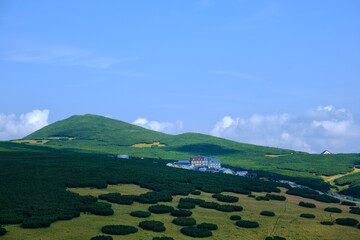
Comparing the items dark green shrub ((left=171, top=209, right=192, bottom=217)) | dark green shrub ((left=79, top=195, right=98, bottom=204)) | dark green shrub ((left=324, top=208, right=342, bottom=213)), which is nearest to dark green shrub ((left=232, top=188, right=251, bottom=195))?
dark green shrub ((left=324, top=208, right=342, bottom=213))

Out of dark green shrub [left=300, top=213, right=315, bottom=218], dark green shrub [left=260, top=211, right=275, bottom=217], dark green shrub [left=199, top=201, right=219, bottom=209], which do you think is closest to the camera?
dark green shrub [left=260, top=211, right=275, bottom=217]

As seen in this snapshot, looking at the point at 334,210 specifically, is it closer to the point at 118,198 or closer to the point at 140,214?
the point at 140,214

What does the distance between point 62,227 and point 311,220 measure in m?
40.7

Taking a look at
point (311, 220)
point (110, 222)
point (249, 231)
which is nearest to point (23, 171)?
point (110, 222)

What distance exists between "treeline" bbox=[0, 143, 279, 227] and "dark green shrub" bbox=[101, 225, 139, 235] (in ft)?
22.3

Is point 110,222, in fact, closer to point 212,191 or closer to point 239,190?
point 212,191

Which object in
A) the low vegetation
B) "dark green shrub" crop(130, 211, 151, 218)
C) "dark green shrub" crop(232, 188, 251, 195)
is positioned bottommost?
the low vegetation

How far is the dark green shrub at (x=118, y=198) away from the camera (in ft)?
200

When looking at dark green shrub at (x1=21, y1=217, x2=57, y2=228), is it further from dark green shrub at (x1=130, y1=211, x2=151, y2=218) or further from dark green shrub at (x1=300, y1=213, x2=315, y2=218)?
dark green shrub at (x1=300, y1=213, x2=315, y2=218)

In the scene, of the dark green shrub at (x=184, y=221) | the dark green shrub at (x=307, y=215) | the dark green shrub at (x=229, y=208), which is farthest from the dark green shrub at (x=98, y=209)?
the dark green shrub at (x=307, y=215)

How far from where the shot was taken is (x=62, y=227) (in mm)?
44812

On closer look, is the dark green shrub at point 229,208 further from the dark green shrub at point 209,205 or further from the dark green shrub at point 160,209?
the dark green shrub at point 160,209

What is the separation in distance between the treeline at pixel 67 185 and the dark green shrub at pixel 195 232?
12.3 metres

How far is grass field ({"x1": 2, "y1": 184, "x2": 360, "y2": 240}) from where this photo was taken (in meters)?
43.0
